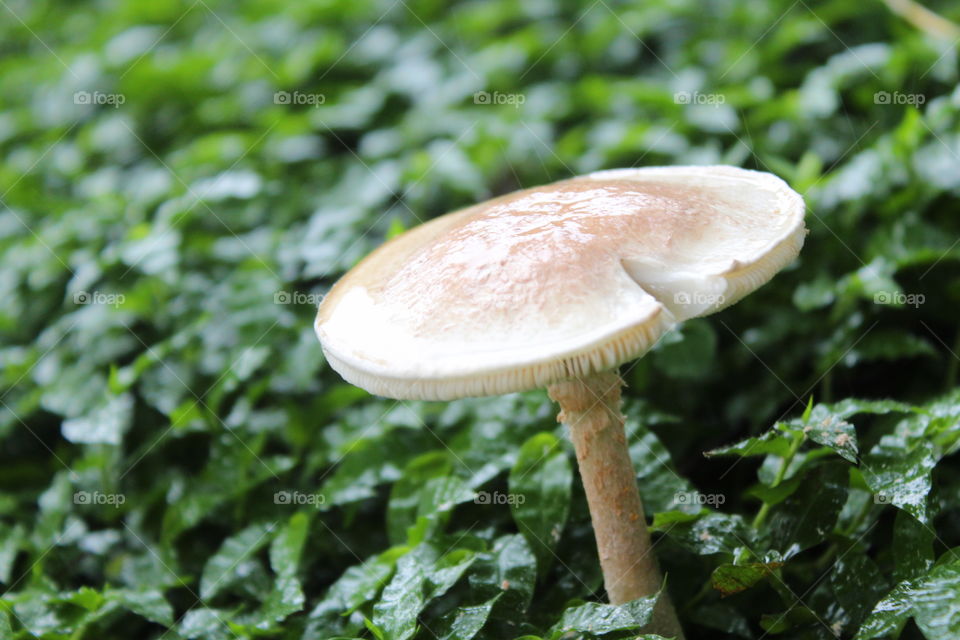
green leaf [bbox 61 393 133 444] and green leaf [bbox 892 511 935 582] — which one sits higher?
green leaf [bbox 61 393 133 444]

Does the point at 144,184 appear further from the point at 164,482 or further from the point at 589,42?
the point at 589,42

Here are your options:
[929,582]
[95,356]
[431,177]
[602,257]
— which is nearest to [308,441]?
[95,356]

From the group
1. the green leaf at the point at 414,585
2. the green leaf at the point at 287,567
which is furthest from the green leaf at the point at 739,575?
the green leaf at the point at 287,567
